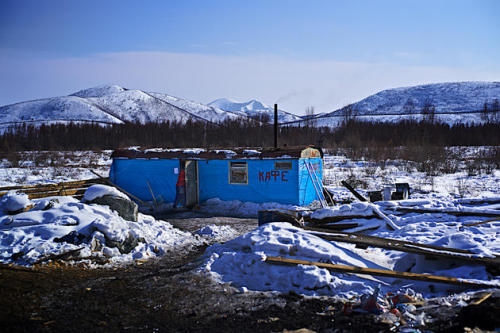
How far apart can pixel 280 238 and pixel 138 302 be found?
2.79 m

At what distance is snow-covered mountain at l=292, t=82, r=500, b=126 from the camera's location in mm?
95819

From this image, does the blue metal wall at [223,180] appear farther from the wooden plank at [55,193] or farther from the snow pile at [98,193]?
the snow pile at [98,193]

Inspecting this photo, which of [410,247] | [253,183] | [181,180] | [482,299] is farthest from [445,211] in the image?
[181,180]

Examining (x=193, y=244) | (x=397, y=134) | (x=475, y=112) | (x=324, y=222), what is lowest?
(x=193, y=244)

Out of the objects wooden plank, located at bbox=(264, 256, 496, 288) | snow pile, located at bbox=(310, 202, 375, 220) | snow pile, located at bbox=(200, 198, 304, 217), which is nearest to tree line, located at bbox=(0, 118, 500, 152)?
snow pile, located at bbox=(200, 198, 304, 217)

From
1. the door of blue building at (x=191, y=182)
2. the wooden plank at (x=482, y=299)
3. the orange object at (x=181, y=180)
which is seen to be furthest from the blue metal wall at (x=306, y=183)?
the wooden plank at (x=482, y=299)

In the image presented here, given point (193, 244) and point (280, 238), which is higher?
point (280, 238)

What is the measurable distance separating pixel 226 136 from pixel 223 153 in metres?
36.8

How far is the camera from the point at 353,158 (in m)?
31.7

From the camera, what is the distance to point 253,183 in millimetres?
13633

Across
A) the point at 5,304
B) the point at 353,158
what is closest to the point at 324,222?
the point at 5,304

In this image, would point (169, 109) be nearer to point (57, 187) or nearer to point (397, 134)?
point (397, 134)

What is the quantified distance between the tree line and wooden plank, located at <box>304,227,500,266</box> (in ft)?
120

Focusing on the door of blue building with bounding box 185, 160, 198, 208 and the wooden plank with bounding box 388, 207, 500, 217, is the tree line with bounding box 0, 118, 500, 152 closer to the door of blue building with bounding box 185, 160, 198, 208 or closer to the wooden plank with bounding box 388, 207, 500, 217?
the door of blue building with bounding box 185, 160, 198, 208
